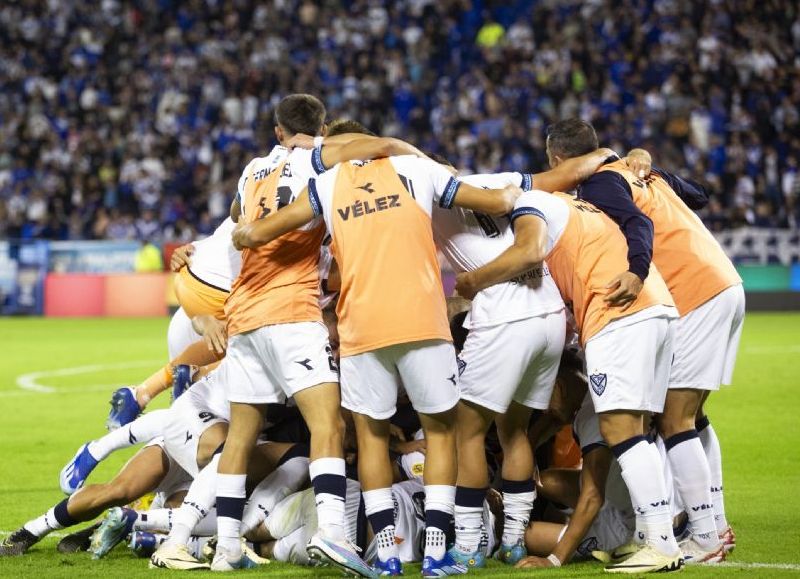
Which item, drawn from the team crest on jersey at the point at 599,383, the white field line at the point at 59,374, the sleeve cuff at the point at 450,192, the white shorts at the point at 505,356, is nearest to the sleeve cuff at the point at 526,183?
the sleeve cuff at the point at 450,192

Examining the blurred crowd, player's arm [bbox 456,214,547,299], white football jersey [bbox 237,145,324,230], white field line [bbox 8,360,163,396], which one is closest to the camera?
player's arm [bbox 456,214,547,299]

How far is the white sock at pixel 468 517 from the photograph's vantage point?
5752 mm

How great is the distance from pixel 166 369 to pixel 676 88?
740 inches

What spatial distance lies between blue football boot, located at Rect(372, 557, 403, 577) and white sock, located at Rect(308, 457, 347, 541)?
223mm

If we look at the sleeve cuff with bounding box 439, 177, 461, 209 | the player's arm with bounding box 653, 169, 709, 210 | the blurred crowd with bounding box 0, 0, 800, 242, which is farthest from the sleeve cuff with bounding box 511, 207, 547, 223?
the blurred crowd with bounding box 0, 0, 800, 242

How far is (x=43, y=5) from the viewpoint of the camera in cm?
3212

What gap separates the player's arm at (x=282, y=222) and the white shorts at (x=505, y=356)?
38.4 inches

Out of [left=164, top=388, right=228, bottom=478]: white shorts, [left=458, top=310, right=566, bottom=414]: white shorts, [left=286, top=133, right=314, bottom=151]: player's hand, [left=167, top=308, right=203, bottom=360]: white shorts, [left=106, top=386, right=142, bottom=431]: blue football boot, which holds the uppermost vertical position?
[left=286, top=133, right=314, bottom=151]: player's hand

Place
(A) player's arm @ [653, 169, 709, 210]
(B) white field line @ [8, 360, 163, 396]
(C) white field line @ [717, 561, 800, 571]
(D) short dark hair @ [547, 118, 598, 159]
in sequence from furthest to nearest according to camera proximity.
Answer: (B) white field line @ [8, 360, 163, 396], (A) player's arm @ [653, 169, 709, 210], (D) short dark hair @ [547, 118, 598, 159], (C) white field line @ [717, 561, 800, 571]

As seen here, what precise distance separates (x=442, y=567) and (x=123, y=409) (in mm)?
3323

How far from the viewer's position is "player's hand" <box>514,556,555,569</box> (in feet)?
18.8

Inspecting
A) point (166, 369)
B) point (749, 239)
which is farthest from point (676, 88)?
point (166, 369)

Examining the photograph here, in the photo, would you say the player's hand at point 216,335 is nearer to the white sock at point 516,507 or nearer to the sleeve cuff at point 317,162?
the sleeve cuff at point 317,162

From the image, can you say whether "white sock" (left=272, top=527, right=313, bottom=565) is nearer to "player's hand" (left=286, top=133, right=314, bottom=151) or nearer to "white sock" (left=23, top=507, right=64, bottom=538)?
"white sock" (left=23, top=507, right=64, bottom=538)
